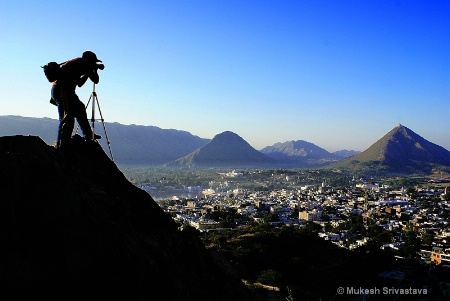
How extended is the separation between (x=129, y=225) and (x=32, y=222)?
1.01m

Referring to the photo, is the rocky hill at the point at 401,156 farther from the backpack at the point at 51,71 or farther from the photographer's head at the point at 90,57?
the backpack at the point at 51,71

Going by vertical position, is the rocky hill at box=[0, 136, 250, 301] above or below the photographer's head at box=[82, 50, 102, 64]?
below

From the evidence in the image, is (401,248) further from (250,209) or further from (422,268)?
(250,209)

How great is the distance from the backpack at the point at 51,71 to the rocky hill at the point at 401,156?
14439cm

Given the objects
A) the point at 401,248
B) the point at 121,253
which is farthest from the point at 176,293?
the point at 401,248

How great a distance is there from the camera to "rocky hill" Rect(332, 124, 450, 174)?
145 m

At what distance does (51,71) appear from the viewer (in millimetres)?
4438

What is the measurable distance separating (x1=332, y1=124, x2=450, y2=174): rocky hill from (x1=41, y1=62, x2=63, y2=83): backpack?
474 feet

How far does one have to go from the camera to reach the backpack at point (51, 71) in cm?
442

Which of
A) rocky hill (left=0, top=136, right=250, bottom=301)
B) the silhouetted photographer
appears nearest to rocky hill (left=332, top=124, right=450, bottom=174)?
the silhouetted photographer

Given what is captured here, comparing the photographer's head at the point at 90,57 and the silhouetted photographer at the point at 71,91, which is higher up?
the photographer's head at the point at 90,57

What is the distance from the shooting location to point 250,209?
5153cm

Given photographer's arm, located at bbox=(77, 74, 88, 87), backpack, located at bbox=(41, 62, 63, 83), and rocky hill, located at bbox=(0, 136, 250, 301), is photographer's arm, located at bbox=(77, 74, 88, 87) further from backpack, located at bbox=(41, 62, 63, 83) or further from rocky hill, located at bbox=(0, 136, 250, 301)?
rocky hill, located at bbox=(0, 136, 250, 301)

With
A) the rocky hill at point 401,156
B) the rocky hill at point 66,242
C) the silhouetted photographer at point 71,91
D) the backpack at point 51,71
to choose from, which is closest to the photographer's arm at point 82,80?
the silhouetted photographer at point 71,91
